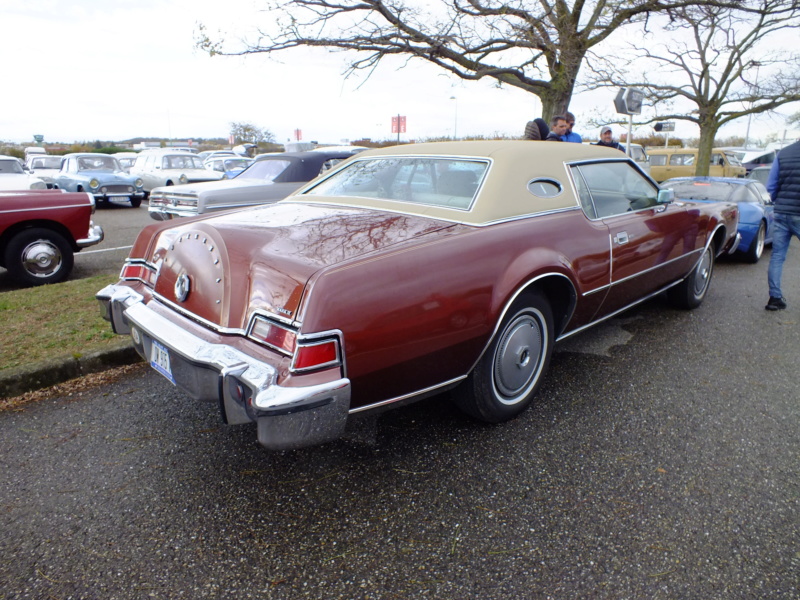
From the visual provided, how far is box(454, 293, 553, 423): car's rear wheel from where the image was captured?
2.61 m

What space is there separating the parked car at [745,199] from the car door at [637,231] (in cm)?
284

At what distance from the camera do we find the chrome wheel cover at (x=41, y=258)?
5.66 metres

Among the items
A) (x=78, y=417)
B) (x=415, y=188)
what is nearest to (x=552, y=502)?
(x=415, y=188)

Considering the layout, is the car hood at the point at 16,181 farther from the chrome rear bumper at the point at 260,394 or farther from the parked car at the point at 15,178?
the chrome rear bumper at the point at 260,394

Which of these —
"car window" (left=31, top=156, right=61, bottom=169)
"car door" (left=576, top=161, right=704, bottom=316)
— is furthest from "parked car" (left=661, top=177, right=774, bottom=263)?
"car window" (left=31, top=156, right=61, bottom=169)

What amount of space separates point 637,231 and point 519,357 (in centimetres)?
147

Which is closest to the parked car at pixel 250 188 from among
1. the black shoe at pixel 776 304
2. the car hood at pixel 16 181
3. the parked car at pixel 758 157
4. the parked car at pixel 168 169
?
the car hood at pixel 16 181

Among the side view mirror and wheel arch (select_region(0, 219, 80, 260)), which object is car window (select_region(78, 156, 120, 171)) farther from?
the side view mirror

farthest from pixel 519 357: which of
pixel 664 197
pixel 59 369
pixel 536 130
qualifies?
pixel 536 130

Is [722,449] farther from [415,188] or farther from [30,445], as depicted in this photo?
[30,445]

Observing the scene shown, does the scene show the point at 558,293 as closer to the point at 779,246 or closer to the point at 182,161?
the point at 779,246

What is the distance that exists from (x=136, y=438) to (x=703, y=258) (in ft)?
15.1

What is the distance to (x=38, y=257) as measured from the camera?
5715mm

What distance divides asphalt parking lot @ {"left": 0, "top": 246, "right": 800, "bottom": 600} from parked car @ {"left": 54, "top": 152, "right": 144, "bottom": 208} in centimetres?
1200
